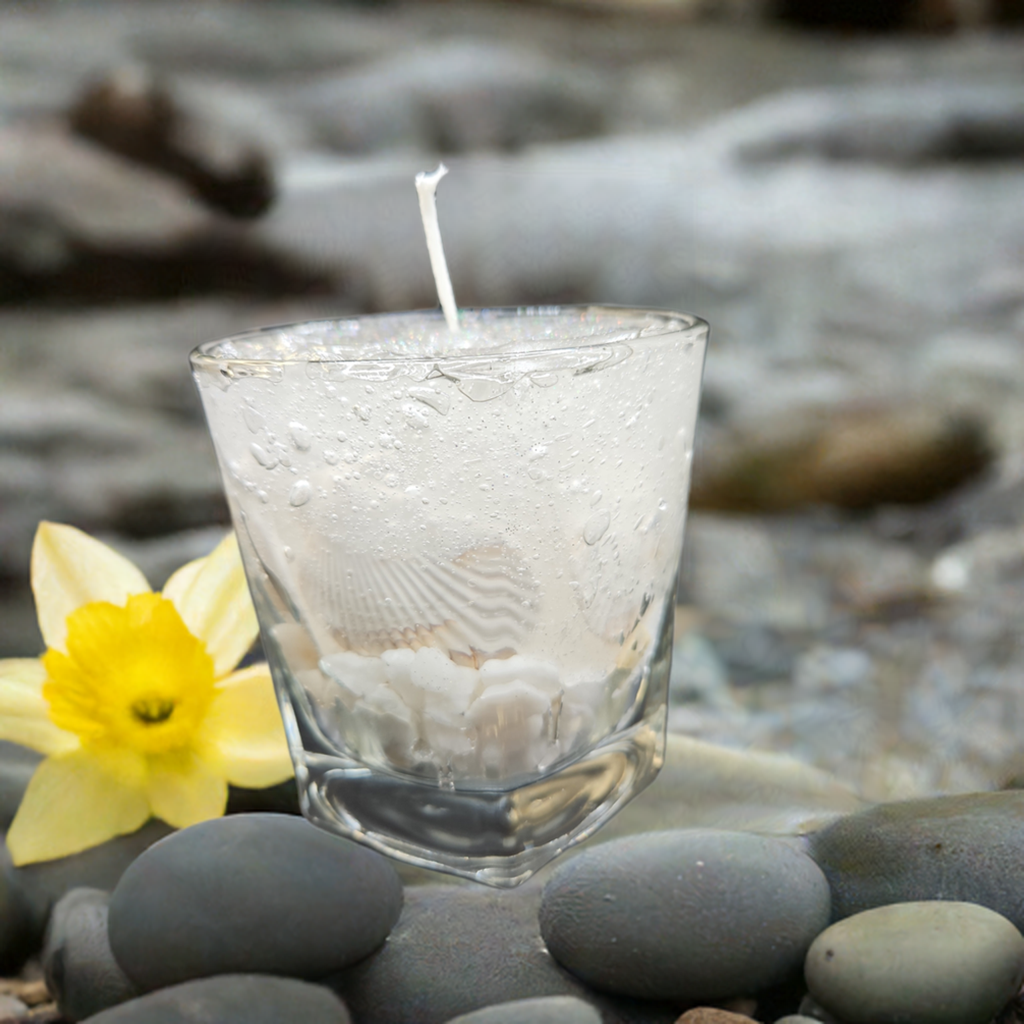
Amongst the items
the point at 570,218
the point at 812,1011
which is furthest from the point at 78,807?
the point at 570,218

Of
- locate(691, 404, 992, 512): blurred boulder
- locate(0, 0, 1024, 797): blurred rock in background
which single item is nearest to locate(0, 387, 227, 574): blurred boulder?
locate(0, 0, 1024, 797): blurred rock in background

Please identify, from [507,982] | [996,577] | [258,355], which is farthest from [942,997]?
[996,577]

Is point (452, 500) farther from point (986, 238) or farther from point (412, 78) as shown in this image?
point (986, 238)

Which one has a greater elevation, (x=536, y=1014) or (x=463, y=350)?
(x=463, y=350)

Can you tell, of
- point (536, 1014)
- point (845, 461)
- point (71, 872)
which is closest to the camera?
point (536, 1014)

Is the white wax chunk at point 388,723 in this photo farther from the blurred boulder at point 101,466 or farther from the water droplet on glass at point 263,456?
the blurred boulder at point 101,466

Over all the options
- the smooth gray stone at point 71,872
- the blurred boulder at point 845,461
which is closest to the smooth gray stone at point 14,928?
the smooth gray stone at point 71,872

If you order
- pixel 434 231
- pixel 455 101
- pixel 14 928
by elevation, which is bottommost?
pixel 14 928

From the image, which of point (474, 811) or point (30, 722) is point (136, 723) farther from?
point (474, 811)
